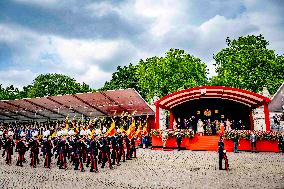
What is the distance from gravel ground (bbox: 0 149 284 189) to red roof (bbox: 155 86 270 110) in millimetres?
7953

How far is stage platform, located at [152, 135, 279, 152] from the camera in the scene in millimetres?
20312

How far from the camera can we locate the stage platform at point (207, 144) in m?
20.3

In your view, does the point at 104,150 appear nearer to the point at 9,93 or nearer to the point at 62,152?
the point at 62,152

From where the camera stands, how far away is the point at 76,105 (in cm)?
2989

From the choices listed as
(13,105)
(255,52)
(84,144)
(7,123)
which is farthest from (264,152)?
(7,123)

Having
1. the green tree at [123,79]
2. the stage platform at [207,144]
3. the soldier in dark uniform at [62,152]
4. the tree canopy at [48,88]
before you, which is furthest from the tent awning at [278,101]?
the tree canopy at [48,88]

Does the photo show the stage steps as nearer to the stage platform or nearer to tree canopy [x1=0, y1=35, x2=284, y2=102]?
the stage platform

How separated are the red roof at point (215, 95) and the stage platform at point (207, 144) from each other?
3697 millimetres

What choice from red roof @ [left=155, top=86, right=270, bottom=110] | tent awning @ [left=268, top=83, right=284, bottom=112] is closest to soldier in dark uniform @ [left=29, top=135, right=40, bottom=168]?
red roof @ [left=155, top=86, right=270, bottom=110]

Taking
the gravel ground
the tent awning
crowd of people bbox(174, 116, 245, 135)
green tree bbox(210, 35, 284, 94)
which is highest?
green tree bbox(210, 35, 284, 94)

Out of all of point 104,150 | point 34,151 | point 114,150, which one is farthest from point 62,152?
point 114,150

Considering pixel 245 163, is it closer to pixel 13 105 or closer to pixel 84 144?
pixel 84 144

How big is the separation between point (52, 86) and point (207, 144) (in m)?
49.5

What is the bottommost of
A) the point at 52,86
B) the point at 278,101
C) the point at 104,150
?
the point at 104,150
